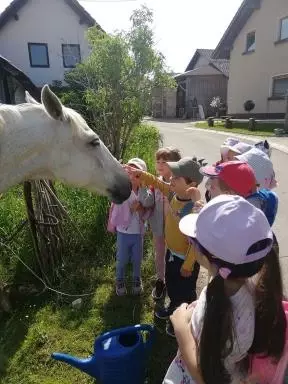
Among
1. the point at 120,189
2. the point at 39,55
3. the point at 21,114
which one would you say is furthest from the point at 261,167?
the point at 39,55

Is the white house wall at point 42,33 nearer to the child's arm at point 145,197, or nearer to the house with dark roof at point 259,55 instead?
the house with dark roof at point 259,55

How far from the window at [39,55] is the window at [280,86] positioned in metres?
15.9

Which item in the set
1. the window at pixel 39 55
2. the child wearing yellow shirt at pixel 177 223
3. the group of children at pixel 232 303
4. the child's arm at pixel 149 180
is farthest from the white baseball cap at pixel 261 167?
the window at pixel 39 55

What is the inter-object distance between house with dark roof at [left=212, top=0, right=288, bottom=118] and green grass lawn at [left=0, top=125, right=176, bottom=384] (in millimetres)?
19574

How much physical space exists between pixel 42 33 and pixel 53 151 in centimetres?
2481

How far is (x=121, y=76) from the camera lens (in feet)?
17.7

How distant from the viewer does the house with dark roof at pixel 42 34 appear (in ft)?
75.4

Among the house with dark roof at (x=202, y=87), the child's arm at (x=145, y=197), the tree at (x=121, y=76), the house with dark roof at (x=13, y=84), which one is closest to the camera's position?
the child's arm at (x=145, y=197)

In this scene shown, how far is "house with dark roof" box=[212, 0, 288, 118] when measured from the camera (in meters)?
20.9

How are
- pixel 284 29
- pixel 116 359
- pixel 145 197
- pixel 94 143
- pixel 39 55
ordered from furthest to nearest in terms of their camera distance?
1. pixel 39 55
2. pixel 284 29
3. pixel 145 197
4. pixel 94 143
5. pixel 116 359

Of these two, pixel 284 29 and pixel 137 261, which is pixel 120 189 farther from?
pixel 284 29

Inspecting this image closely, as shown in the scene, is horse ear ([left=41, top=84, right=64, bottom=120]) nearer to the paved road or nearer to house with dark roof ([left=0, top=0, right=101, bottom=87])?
the paved road

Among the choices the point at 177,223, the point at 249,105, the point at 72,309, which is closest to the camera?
the point at 177,223

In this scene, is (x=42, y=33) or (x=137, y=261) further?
(x=42, y=33)
